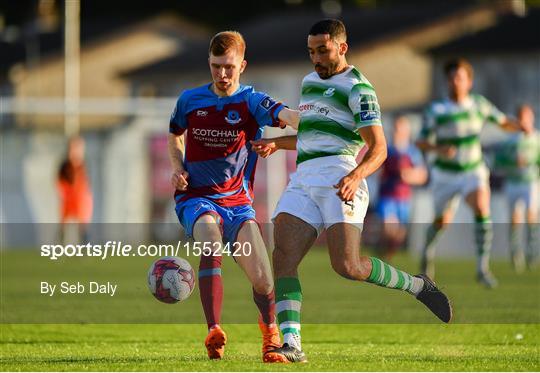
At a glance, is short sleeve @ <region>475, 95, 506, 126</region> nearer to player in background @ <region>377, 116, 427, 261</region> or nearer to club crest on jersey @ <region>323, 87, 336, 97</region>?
player in background @ <region>377, 116, 427, 261</region>

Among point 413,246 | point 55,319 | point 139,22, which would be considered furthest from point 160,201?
point 139,22

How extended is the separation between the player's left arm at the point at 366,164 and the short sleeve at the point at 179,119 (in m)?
1.25

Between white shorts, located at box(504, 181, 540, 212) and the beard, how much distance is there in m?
14.3

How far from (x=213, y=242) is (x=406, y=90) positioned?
39813mm

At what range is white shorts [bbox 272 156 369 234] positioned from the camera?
8820 millimetres

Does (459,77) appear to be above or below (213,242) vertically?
above

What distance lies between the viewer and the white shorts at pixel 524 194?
22.8 m

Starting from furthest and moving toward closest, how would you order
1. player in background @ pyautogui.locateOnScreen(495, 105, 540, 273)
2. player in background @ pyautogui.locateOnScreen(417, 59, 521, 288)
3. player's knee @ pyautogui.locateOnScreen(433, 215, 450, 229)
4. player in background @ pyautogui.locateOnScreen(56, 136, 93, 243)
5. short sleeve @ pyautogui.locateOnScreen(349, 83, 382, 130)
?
player in background @ pyautogui.locateOnScreen(56, 136, 93, 243) → player in background @ pyautogui.locateOnScreen(495, 105, 540, 273) → player's knee @ pyautogui.locateOnScreen(433, 215, 450, 229) → player in background @ pyautogui.locateOnScreen(417, 59, 521, 288) → short sleeve @ pyautogui.locateOnScreen(349, 83, 382, 130)

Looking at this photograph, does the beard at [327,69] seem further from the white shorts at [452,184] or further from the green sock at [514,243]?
the green sock at [514,243]

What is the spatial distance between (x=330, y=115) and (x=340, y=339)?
2.68 metres

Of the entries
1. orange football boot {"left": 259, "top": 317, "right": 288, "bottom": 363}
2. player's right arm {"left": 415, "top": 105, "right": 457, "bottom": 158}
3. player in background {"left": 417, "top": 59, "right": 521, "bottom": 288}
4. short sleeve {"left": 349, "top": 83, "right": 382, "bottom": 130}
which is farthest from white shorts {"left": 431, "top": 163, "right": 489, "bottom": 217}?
short sleeve {"left": 349, "top": 83, "right": 382, "bottom": 130}

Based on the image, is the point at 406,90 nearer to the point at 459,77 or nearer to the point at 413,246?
the point at 413,246

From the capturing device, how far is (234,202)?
30.3ft

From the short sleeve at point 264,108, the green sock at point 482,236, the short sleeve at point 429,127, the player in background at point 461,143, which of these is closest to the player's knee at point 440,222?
the player in background at point 461,143
